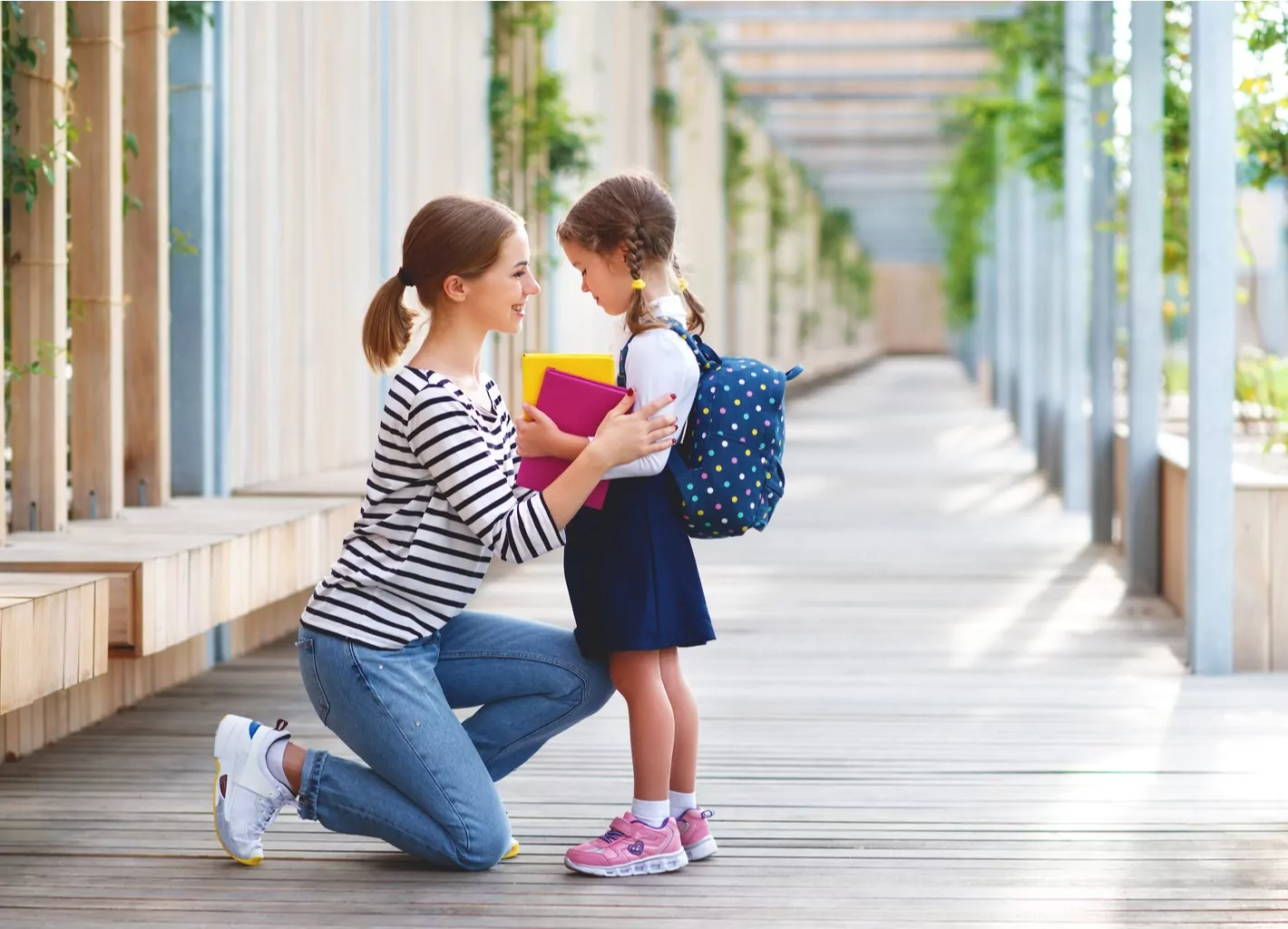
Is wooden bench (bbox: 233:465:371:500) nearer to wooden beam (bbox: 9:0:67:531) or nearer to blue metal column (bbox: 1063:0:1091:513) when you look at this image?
wooden beam (bbox: 9:0:67:531)

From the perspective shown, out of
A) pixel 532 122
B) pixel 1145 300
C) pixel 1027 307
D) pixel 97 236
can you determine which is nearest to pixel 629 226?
pixel 97 236

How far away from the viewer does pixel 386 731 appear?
277 cm

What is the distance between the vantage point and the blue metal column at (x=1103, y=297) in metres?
6.95

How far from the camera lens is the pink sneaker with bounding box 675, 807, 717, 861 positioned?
2957 millimetres

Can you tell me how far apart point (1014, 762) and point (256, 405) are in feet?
8.30

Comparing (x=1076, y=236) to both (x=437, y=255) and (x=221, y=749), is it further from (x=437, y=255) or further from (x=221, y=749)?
(x=221, y=749)

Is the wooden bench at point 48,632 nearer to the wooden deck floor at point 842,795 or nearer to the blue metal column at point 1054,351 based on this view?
the wooden deck floor at point 842,795

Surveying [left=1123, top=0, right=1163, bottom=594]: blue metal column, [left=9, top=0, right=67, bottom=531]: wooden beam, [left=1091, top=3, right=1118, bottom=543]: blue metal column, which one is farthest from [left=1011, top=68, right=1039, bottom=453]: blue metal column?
[left=9, top=0, right=67, bottom=531]: wooden beam

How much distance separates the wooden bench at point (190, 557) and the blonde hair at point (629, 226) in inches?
44.6

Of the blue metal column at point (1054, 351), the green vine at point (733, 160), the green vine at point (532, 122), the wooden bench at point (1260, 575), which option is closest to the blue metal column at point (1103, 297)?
the blue metal column at point (1054, 351)

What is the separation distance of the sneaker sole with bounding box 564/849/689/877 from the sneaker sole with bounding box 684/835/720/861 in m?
0.06

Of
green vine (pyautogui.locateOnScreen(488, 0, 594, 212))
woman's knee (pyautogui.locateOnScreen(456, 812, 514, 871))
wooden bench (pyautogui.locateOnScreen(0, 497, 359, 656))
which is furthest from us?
green vine (pyautogui.locateOnScreen(488, 0, 594, 212))

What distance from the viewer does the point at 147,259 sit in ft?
14.6

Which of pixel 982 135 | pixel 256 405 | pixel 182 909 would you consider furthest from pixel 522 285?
pixel 982 135
